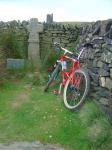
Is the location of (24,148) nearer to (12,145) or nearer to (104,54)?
(12,145)

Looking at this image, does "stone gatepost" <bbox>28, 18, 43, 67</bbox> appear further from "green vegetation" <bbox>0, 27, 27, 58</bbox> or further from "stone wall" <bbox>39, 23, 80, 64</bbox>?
"green vegetation" <bbox>0, 27, 27, 58</bbox>

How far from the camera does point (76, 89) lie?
8.38 m

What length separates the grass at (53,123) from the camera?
641 cm

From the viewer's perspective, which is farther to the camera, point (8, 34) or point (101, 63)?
point (8, 34)

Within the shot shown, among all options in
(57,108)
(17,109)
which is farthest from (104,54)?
(17,109)

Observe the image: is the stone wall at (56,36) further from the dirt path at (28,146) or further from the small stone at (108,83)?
the dirt path at (28,146)

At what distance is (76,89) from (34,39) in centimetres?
460

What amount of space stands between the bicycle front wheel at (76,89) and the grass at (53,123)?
0.61ft

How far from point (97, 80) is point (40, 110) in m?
1.32

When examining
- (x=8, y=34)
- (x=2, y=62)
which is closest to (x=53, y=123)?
(x=2, y=62)

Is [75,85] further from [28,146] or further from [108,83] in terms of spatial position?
[28,146]

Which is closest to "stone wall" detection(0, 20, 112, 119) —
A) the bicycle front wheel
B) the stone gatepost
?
the bicycle front wheel

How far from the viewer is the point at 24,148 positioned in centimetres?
634

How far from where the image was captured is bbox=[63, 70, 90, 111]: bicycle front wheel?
8091 mm
